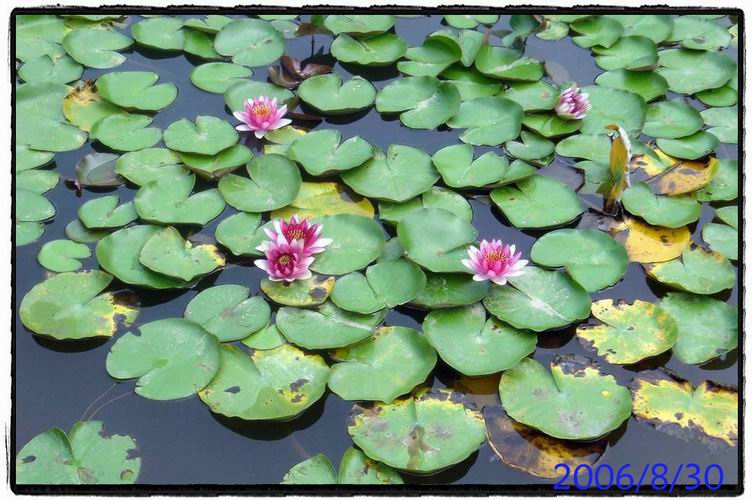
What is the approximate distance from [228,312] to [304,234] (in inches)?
16.9

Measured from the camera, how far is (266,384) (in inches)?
95.0

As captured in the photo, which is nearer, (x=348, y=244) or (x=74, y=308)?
(x=74, y=308)

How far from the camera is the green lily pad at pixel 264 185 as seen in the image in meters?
3.10

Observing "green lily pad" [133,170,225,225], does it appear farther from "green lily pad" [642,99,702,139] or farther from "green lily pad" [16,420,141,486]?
"green lily pad" [642,99,702,139]

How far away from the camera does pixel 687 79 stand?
407cm

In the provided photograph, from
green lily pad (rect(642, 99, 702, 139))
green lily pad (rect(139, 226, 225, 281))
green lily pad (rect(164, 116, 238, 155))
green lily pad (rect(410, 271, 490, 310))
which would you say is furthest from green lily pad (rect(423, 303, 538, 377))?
green lily pad (rect(642, 99, 702, 139))

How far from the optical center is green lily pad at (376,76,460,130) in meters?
3.67

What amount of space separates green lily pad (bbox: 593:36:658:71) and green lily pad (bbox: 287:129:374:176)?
5.55ft

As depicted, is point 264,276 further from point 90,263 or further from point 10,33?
point 10,33

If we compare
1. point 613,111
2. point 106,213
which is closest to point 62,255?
point 106,213

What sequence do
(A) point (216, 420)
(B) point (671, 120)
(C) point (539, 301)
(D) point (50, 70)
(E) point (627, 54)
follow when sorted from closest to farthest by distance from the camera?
1. (A) point (216, 420)
2. (C) point (539, 301)
3. (B) point (671, 120)
4. (D) point (50, 70)
5. (E) point (627, 54)

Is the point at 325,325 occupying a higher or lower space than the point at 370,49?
lower

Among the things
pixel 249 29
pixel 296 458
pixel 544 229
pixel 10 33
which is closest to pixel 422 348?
pixel 296 458

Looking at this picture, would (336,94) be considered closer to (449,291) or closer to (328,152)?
(328,152)
